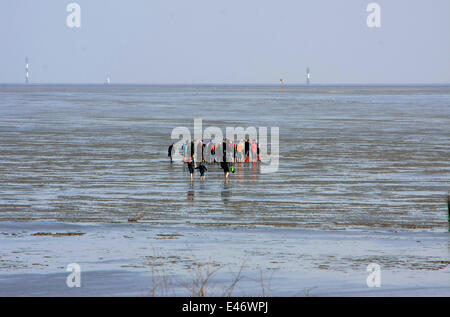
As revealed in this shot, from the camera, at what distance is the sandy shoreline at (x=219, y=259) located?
56.9 ft

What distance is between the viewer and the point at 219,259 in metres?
20.2

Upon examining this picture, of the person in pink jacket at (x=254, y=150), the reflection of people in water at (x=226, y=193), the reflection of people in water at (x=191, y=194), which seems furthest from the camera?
the person in pink jacket at (x=254, y=150)

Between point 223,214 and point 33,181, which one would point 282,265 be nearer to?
point 223,214

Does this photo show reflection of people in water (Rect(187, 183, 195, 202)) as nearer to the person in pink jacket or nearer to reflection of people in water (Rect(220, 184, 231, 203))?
reflection of people in water (Rect(220, 184, 231, 203))

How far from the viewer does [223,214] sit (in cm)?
2748

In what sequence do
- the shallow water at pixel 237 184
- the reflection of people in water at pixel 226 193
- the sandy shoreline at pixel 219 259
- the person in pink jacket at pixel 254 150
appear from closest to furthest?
the sandy shoreline at pixel 219 259 → the shallow water at pixel 237 184 → the reflection of people in water at pixel 226 193 → the person in pink jacket at pixel 254 150

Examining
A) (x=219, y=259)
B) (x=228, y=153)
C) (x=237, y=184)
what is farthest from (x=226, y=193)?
(x=219, y=259)

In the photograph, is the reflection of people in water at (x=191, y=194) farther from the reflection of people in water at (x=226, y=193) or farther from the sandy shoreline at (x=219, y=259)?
the sandy shoreline at (x=219, y=259)

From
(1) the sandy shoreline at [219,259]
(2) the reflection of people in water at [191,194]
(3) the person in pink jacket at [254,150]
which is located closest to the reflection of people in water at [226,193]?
(2) the reflection of people in water at [191,194]

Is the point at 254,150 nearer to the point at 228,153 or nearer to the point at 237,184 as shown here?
the point at 228,153

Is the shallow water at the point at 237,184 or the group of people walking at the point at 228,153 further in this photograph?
the group of people walking at the point at 228,153

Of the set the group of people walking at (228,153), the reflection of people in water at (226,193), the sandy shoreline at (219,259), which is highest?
the group of people walking at (228,153)
